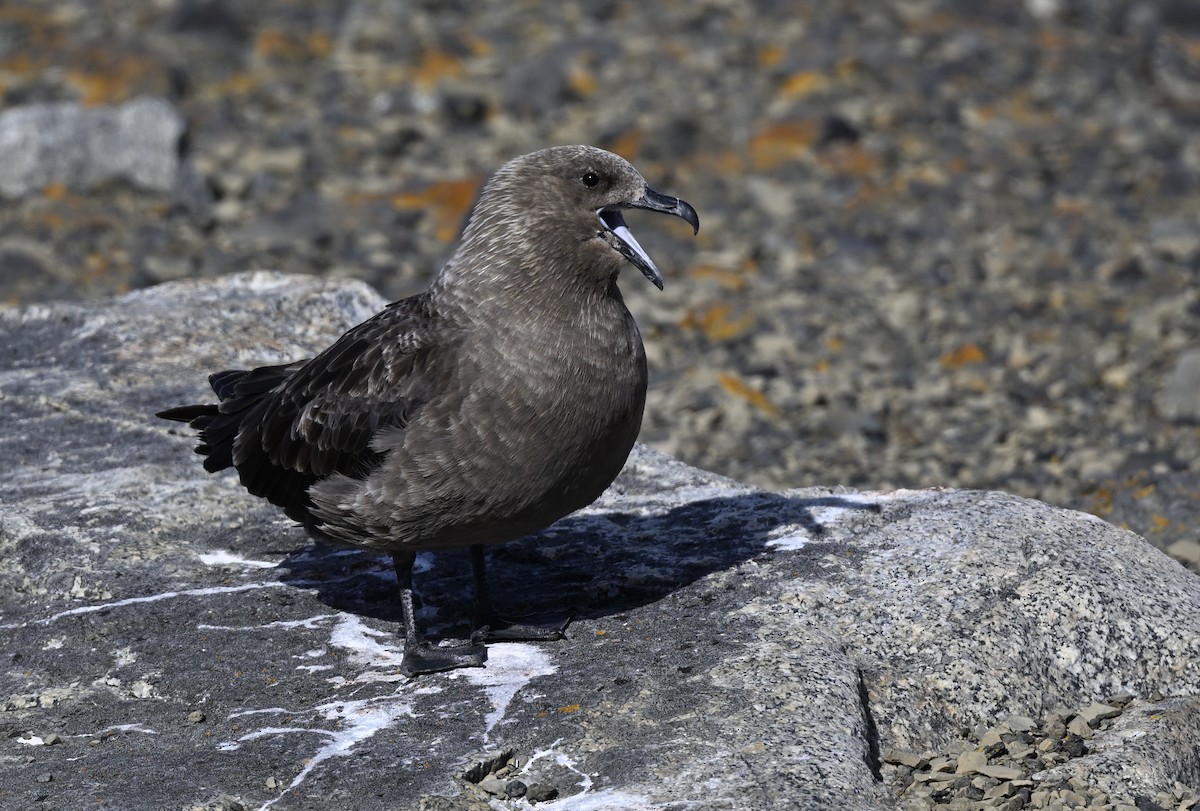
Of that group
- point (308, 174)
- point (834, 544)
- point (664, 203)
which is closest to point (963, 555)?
point (834, 544)

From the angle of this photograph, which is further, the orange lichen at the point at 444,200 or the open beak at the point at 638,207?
the orange lichen at the point at 444,200

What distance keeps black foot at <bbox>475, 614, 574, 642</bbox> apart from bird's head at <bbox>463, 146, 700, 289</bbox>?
121 cm

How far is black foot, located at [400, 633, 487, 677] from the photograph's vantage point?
5238 millimetres

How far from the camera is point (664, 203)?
A: 548 cm

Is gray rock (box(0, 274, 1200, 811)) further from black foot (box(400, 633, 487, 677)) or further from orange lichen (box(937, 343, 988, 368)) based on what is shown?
orange lichen (box(937, 343, 988, 368))

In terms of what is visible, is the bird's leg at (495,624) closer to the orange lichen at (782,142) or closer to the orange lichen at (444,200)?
the orange lichen at (444,200)

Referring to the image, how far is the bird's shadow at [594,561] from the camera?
571 centimetres

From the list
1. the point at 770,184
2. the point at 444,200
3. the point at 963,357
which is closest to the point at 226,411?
the point at 963,357

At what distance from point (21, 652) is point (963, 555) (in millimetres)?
3277

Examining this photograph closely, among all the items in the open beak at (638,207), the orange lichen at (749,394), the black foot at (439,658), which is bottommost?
the orange lichen at (749,394)

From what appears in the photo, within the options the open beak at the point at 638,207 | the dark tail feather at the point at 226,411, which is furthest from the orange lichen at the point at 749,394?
the open beak at the point at 638,207

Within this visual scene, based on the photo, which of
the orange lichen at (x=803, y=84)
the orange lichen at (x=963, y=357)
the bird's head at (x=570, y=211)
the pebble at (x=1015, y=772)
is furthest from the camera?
the orange lichen at (x=803, y=84)

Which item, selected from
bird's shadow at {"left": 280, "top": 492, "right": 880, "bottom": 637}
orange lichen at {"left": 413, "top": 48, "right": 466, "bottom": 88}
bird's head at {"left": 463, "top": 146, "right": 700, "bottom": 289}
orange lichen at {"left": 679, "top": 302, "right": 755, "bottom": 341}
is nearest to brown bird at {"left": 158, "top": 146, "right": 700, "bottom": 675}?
bird's head at {"left": 463, "top": 146, "right": 700, "bottom": 289}

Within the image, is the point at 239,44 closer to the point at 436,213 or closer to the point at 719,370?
the point at 436,213
